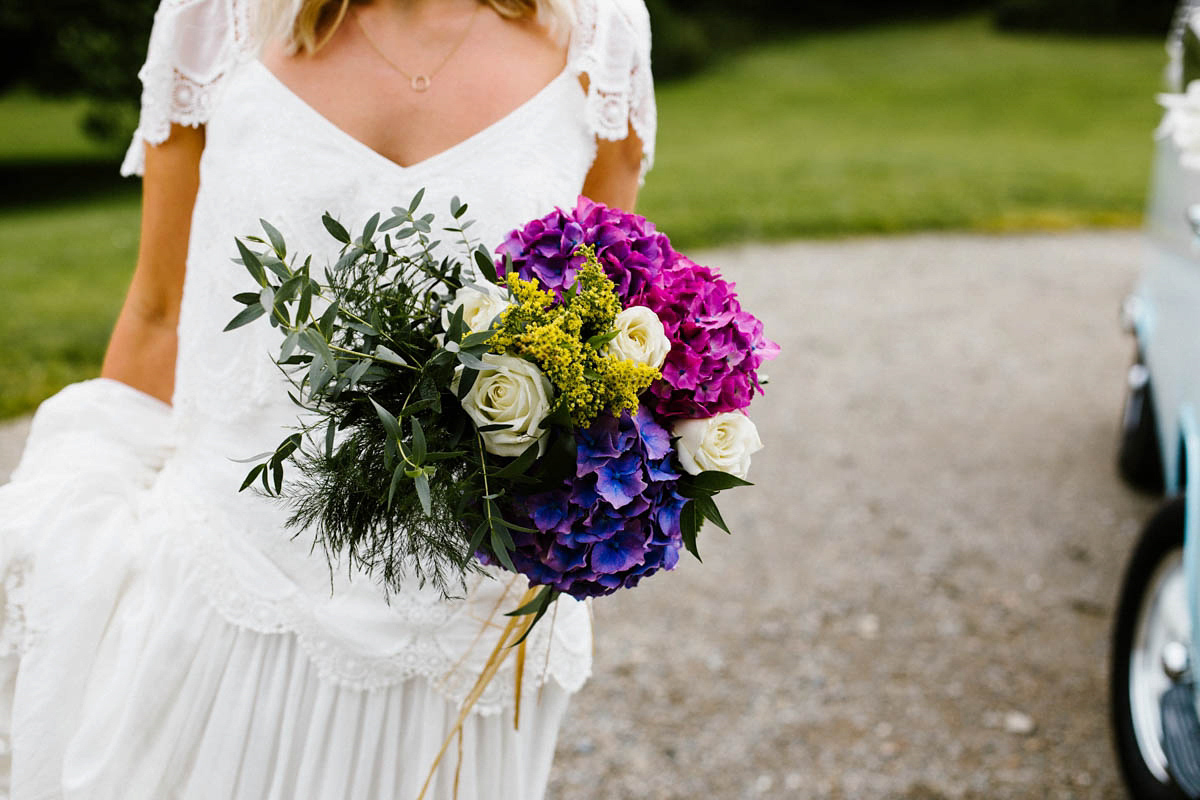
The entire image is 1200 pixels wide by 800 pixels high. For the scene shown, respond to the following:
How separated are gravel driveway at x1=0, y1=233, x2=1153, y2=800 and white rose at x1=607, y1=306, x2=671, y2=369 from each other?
2166 millimetres

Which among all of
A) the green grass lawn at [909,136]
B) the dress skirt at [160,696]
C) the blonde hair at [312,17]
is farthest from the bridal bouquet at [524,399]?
the green grass lawn at [909,136]

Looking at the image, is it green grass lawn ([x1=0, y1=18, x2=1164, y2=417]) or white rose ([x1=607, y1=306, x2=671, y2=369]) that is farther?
green grass lawn ([x1=0, y1=18, x2=1164, y2=417])

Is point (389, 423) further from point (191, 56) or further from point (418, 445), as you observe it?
point (191, 56)

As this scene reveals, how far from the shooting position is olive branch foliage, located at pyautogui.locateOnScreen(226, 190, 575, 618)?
1.24 m

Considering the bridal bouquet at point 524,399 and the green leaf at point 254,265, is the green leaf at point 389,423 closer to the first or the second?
the bridal bouquet at point 524,399

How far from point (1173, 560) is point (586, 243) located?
236 cm

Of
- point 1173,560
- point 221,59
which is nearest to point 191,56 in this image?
point 221,59

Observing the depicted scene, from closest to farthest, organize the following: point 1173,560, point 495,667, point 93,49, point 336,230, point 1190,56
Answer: point 336,230
point 495,667
point 1190,56
point 1173,560
point 93,49

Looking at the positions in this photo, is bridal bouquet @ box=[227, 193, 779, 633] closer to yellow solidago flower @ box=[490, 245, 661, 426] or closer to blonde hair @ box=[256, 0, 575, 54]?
yellow solidago flower @ box=[490, 245, 661, 426]

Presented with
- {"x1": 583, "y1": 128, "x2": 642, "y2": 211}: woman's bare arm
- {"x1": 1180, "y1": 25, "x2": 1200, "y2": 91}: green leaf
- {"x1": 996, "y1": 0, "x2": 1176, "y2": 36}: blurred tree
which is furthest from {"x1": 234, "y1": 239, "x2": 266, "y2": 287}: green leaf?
{"x1": 996, "y1": 0, "x2": 1176, "y2": 36}: blurred tree

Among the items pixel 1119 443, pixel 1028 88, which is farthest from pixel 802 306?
pixel 1028 88

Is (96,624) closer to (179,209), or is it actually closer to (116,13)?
(179,209)

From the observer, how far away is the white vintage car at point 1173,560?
106 inches

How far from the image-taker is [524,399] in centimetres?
126
